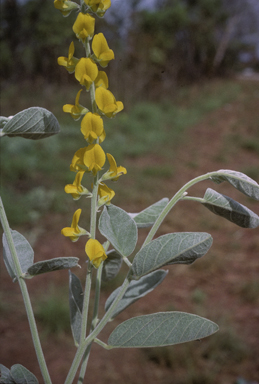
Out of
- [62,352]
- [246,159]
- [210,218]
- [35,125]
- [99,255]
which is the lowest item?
[62,352]

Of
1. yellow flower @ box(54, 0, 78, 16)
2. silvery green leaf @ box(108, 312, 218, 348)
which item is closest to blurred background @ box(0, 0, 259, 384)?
yellow flower @ box(54, 0, 78, 16)

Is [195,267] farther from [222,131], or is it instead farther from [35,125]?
[222,131]

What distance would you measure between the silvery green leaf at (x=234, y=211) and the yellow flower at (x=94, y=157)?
0.13 meters

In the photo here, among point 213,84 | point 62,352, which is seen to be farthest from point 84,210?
point 213,84

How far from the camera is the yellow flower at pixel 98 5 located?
331mm

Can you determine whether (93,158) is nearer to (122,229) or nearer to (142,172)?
(122,229)

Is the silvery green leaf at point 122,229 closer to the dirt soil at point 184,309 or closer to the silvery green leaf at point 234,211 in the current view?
the silvery green leaf at point 234,211

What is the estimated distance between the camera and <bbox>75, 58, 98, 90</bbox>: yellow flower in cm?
34

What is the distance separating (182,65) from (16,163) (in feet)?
17.9

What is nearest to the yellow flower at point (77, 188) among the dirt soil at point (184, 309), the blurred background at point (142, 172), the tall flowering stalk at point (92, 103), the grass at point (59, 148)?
the tall flowering stalk at point (92, 103)

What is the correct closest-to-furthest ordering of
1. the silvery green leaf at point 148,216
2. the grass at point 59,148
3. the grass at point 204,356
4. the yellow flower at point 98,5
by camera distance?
1. the yellow flower at point 98,5
2. the silvery green leaf at point 148,216
3. the grass at point 204,356
4. the grass at point 59,148

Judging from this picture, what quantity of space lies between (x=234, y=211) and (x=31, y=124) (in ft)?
0.82

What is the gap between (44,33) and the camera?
11.0ft

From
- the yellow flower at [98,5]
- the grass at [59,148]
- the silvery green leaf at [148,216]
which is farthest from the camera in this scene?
the grass at [59,148]
